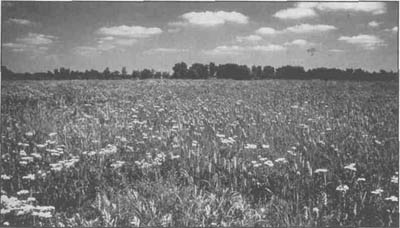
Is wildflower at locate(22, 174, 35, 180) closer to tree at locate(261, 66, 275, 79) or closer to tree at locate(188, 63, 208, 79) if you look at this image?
tree at locate(188, 63, 208, 79)

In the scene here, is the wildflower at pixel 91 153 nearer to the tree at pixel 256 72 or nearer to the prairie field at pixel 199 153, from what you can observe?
the prairie field at pixel 199 153

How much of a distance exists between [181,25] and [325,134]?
5.70 feet

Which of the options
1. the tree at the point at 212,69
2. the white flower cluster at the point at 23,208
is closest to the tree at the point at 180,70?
the tree at the point at 212,69

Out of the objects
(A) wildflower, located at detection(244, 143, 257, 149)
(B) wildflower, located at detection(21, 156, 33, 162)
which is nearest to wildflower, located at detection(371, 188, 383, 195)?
(A) wildflower, located at detection(244, 143, 257, 149)

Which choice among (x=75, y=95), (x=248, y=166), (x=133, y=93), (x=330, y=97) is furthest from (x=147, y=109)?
(x=330, y=97)

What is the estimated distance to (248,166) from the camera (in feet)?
12.5

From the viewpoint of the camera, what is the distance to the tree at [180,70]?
4.30 meters

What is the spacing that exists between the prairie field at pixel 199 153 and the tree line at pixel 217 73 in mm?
73

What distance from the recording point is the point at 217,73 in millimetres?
4312

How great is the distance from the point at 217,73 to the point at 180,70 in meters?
0.38

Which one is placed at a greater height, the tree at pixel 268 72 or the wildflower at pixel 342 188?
the tree at pixel 268 72

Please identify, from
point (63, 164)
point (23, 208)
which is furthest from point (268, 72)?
point (23, 208)

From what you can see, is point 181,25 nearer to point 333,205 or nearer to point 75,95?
point 75,95

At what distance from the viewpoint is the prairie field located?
3461 mm
